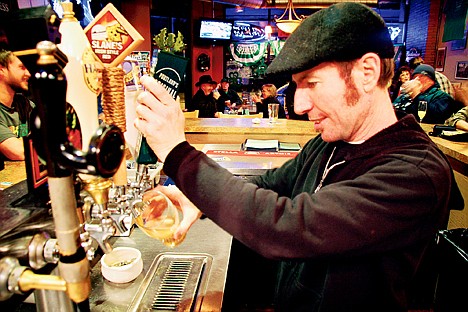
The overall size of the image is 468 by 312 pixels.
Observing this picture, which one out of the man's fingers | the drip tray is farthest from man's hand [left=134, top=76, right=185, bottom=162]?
the drip tray

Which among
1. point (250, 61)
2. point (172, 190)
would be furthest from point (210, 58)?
point (172, 190)

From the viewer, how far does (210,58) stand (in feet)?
35.7

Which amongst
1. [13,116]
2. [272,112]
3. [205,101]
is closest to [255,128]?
[272,112]

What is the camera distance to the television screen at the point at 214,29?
33.2 ft

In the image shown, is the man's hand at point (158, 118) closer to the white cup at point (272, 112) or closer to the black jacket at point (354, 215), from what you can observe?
the black jacket at point (354, 215)

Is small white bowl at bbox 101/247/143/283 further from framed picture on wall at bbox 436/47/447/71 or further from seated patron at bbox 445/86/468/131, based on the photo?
framed picture on wall at bbox 436/47/447/71

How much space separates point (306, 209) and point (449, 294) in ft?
5.74

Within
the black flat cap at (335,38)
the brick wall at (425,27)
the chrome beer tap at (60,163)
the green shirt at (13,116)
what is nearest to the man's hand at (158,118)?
the chrome beer tap at (60,163)

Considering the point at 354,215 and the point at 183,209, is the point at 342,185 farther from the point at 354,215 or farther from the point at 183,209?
the point at 183,209

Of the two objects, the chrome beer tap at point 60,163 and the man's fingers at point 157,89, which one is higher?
the man's fingers at point 157,89

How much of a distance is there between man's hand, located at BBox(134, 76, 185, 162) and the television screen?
984 cm

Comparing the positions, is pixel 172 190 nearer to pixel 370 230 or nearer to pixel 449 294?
pixel 370 230

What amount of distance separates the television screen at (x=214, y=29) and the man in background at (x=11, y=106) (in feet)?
24.4

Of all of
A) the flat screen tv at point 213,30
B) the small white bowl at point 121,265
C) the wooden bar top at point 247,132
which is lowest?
the small white bowl at point 121,265
